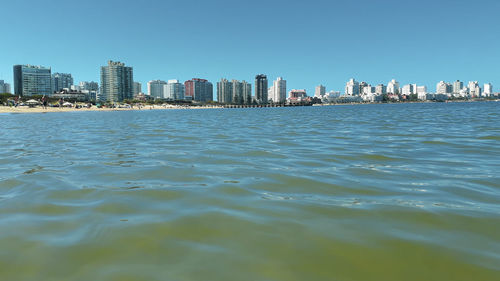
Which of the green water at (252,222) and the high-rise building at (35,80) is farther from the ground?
the high-rise building at (35,80)

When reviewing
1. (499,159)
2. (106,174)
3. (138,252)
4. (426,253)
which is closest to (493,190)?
(426,253)

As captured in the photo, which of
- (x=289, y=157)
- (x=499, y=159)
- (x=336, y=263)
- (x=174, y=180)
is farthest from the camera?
(x=289, y=157)

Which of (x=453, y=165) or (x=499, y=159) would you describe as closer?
(x=453, y=165)

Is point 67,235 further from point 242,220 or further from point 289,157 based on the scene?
point 289,157

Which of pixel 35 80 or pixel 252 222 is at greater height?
pixel 35 80

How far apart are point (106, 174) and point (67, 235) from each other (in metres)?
3.78

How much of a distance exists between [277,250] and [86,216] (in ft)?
9.48

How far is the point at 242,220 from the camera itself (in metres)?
4.25

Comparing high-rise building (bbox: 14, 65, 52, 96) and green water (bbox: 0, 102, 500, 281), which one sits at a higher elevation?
high-rise building (bbox: 14, 65, 52, 96)

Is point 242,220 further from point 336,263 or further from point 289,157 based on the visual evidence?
point 289,157

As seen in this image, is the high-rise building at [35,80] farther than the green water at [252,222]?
Yes

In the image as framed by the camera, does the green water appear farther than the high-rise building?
No

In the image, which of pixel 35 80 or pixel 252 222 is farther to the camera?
pixel 35 80

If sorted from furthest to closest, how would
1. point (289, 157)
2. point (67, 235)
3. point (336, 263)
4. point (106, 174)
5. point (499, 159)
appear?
point (289, 157), point (499, 159), point (106, 174), point (67, 235), point (336, 263)
